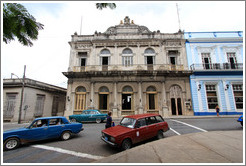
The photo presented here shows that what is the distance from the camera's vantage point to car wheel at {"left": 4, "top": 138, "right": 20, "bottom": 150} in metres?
5.00

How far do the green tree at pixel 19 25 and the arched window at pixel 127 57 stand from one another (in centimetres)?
1513

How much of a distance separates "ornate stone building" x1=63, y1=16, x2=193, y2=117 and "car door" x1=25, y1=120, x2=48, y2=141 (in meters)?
9.90

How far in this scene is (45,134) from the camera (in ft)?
19.0

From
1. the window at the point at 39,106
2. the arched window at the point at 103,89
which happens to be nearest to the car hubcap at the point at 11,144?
the arched window at the point at 103,89

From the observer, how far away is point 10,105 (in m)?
14.6

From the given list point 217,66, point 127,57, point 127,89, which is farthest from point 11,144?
point 217,66

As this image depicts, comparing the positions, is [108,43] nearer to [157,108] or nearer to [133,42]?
[133,42]

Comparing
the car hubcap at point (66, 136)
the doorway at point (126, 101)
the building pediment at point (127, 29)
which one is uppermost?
the building pediment at point (127, 29)

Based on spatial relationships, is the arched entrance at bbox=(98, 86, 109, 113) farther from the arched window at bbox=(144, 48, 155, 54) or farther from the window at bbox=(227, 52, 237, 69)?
the window at bbox=(227, 52, 237, 69)

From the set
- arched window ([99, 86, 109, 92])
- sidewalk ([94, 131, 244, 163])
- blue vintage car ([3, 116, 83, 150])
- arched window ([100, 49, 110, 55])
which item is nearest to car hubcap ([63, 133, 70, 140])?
blue vintage car ([3, 116, 83, 150])

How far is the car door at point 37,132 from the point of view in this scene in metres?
5.48

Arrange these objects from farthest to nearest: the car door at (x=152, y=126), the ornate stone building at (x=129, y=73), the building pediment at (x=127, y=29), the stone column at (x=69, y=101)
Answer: the building pediment at (x=127, y=29), the ornate stone building at (x=129, y=73), the stone column at (x=69, y=101), the car door at (x=152, y=126)

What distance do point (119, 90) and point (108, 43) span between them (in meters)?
8.02

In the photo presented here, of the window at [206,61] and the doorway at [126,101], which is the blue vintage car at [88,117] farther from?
the window at [206,61]
